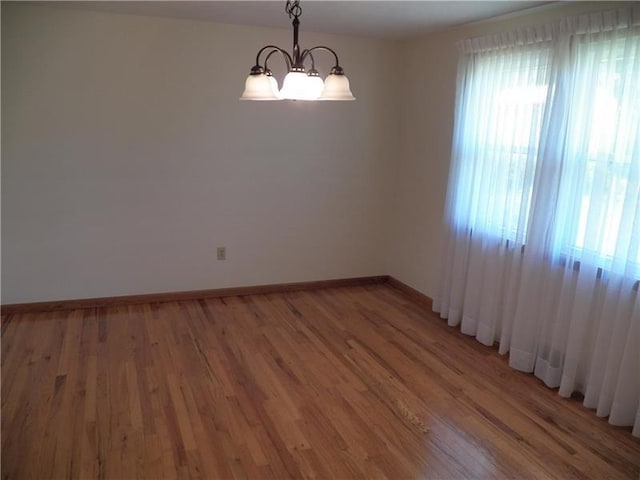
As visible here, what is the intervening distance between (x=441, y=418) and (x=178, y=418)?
57.3 inches

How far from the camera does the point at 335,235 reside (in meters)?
4.82

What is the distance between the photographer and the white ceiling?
10.4ft

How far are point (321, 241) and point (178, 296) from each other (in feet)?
4.68

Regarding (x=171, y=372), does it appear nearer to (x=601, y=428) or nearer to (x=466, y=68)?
(x=601, y=428)

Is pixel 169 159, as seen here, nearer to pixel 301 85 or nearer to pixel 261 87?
pixel 261 87

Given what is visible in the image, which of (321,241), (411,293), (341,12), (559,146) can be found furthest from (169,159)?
(559,146)

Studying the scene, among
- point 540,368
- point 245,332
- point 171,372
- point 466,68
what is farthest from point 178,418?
point 466,68

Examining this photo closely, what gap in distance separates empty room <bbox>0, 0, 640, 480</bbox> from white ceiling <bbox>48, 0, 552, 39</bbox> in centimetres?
3

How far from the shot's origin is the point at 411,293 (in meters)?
4.72

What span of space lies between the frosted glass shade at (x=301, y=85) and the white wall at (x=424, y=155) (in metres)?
2.10

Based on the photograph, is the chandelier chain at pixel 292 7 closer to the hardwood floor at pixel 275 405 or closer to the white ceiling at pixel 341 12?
the white ceiling at pixel 341 12

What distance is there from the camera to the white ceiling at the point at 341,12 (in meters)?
3.17

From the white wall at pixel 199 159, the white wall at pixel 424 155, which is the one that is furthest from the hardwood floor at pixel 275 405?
the white wall at pixel 424 155

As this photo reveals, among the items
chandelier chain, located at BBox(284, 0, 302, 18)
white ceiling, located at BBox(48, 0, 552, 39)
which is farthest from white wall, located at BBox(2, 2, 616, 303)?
chandelier chain, located at BBox(284, 0, 302, 18)
